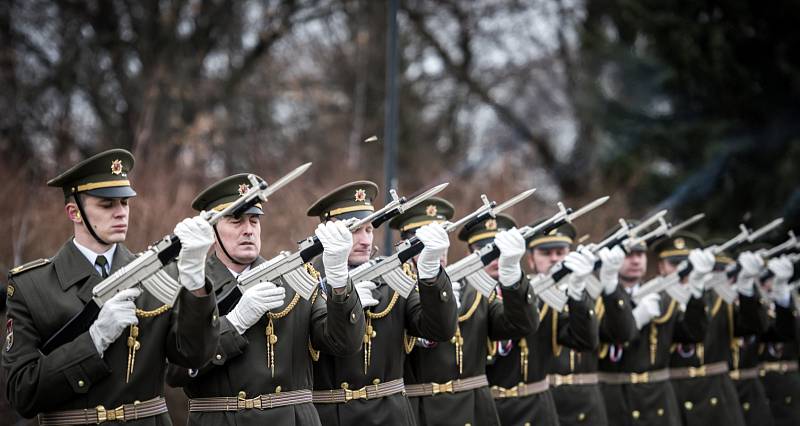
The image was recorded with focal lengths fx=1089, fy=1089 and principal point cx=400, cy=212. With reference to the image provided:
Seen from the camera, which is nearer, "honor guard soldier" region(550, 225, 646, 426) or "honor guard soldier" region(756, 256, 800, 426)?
"honor guard soldier" region(550, 225, 646, 426)

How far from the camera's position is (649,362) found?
993 centimetres

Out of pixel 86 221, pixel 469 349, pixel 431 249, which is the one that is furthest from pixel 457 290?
pixel 86 221

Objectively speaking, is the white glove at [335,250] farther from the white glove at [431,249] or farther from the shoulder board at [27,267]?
the shoulder board at [27,267]

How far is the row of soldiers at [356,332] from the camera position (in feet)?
17.3

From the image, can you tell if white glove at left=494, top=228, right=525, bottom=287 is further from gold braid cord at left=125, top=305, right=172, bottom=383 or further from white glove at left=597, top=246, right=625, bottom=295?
gold braid cord at left=125, top=305, right=172, bottom=383

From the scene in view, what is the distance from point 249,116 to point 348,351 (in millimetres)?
16903

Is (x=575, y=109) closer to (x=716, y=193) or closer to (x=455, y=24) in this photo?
(x=455, y=24)

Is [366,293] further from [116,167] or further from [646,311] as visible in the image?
[646,311]

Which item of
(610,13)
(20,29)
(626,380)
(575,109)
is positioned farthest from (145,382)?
(575,109)

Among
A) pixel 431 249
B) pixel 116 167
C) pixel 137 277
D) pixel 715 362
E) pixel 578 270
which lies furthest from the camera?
pixel 715 362

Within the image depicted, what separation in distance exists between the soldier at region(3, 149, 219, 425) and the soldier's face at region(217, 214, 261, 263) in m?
0.69

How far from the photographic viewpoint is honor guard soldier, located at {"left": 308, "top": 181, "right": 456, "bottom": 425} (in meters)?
6.62

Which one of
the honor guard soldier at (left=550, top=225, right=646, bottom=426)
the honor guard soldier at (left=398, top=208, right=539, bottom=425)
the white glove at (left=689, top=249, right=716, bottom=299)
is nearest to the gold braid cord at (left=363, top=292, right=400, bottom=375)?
the honor guard soldier at (left=398, top=208, right=539, bottom=425)

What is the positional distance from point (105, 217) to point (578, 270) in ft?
12.7
